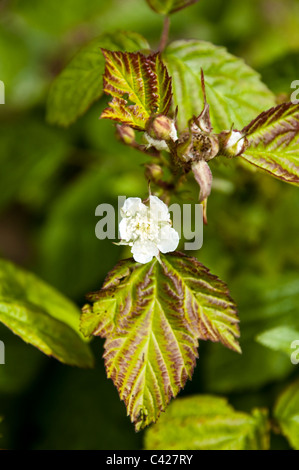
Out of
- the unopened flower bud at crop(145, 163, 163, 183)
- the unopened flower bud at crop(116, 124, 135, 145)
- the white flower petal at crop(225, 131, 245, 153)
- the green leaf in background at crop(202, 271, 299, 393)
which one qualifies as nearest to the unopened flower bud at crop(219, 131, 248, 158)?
the white flower petal at crop(225, 131, 245, 153)

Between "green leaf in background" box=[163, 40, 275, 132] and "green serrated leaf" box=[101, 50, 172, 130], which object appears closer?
"green serrated leaf" box=[101, 50, 172, 130]

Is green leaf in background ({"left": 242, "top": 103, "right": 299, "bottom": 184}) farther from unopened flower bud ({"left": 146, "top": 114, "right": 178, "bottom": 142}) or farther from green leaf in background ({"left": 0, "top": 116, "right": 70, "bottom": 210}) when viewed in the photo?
green leaf in background ({"left": 0, "top": 116, "right": 70, "bottom": 210})

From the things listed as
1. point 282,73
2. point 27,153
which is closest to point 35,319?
Answer: point 282,73

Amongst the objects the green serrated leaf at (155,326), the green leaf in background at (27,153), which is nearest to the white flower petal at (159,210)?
the green serrated leaf at (155,326)

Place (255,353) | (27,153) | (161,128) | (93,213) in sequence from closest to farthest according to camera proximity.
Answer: (161,128) < (255,353) < (93,213) < (27,153)

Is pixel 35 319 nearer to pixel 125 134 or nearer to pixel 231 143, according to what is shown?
pixel 125 134
